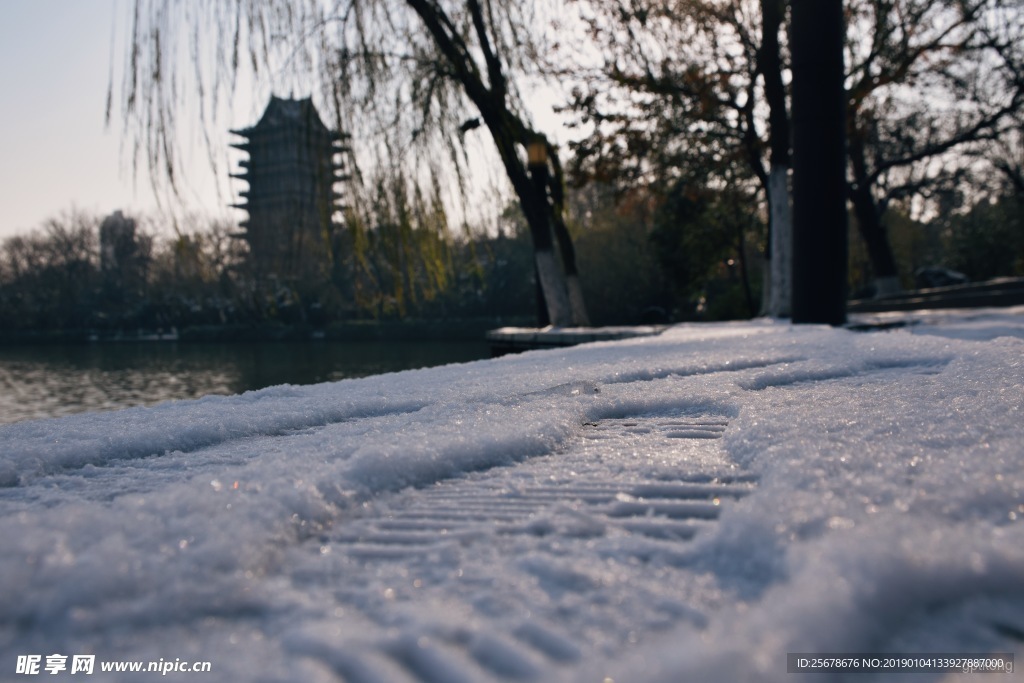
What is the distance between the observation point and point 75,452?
1594 millimetres

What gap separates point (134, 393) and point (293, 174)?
9184 mm

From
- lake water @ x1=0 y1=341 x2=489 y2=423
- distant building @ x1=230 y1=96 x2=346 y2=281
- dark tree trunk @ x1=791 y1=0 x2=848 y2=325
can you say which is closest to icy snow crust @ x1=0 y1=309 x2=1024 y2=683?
distant building @ x1=230 y1=96 x2=346 y2=281

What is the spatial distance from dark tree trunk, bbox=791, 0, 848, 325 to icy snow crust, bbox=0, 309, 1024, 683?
14.0 feet

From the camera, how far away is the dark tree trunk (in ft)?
18.3

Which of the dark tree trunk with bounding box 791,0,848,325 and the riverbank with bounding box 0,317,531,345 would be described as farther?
the riverbank with bounding box 0,317,531,345

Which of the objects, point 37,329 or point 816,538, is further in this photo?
point 37,329

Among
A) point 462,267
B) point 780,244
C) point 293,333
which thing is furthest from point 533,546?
point 293,333

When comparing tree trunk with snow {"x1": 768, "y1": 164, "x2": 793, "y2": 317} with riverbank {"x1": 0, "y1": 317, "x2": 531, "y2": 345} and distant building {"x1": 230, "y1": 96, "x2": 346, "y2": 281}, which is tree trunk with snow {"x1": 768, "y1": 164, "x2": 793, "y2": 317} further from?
riverbank {"x1": 0, "y1": 317, "x2": 531, "y2": 345}


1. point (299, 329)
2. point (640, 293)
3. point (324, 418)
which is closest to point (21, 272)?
point (299, 329)

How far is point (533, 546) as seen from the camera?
912 mm

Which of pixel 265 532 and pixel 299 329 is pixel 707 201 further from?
pixel 299 329

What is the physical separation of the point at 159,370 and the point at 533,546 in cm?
1970

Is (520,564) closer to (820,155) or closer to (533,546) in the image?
(533,546)

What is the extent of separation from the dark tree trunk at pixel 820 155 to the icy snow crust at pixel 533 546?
14.0ft
